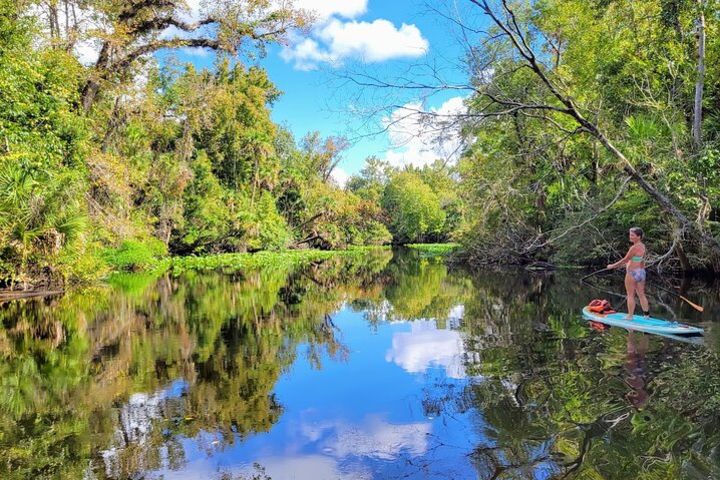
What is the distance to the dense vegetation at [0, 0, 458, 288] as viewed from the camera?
1475cm

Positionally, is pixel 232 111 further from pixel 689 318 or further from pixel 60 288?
pixel 689 318

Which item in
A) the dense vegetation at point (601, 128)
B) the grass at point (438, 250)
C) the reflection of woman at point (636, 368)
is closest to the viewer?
the reflection of woman at point (636, 368)

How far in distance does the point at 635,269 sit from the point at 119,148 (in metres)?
23.2

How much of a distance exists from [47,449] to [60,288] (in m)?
14.7

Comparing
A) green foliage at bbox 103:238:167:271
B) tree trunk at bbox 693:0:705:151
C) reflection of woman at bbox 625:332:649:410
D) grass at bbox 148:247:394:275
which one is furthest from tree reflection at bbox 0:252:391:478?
grass at bbox 148:247:394:275

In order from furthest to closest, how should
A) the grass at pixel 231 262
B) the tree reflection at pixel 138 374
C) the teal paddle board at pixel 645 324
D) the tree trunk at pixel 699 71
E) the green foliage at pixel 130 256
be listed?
the grass at pixel 231 262 < the green foliage at pixel 130 256 < the tree trunk at pixel 699 71 < the teal paddle board at pixel 645 324 < the tree reflection at pixel 138 374

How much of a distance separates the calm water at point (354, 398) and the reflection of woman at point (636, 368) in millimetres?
31

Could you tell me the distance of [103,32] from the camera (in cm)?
1852

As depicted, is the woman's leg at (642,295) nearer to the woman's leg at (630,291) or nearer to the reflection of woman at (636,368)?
the woman's leg at (630,291)

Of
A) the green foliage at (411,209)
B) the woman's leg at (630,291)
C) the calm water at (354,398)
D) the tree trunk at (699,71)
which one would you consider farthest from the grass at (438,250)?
the calm water at (354,398)

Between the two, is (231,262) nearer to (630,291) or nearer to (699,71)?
(630,291)

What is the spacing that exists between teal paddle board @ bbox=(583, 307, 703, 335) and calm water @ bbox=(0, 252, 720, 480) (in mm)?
288

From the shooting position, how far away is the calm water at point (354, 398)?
172 inches

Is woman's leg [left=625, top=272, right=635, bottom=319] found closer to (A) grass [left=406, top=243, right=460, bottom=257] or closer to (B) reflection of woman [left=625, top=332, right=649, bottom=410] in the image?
(B) reflection of woman [left=625, top=332, right=649, bottom=410]
